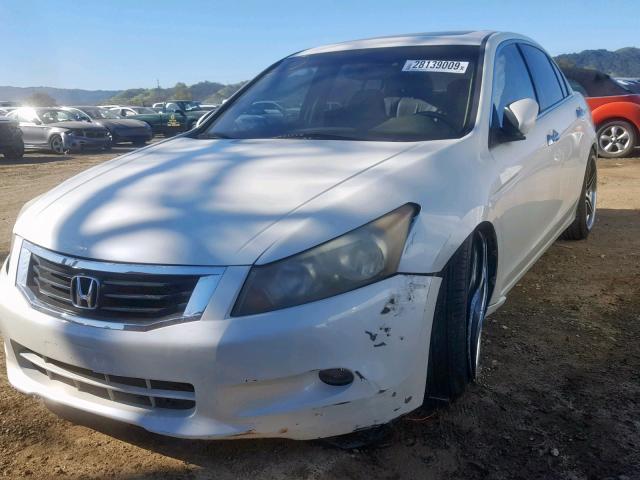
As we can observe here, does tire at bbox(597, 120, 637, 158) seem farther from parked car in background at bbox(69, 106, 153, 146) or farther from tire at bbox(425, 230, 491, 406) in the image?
parked car in background at bbox(69, 106, 153, 146)

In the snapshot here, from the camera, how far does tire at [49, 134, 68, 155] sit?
642 inches

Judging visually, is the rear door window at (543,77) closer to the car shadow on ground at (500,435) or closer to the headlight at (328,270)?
the car shadow on ground at (500,435)

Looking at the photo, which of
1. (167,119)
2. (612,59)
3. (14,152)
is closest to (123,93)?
(612,59)

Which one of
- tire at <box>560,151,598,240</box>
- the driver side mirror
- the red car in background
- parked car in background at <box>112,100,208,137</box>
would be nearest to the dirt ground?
the driver side mirror

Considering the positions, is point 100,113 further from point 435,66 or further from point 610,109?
point 435,66

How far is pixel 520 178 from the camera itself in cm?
298

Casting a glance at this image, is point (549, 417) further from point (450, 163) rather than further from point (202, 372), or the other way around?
point (202, 372)

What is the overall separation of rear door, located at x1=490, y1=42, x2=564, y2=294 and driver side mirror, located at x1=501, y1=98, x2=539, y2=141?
46 mm

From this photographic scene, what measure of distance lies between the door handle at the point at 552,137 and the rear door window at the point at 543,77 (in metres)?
0.17

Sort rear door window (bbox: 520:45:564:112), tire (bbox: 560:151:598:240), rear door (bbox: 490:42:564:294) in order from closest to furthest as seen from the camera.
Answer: rear door (bbox: 490:42:564:294)
rear door window (bbox: 520:45:564:112)
tire (bbox: 560:151:598:240)

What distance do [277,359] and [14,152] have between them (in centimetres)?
1480

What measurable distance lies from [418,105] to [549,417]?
156 centimetres

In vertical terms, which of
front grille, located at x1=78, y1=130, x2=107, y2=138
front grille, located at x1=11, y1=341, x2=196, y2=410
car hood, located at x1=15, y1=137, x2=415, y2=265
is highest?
car hood, located at x1=15, y1=137, x2=415, y2=265

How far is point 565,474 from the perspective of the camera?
2.07 m
